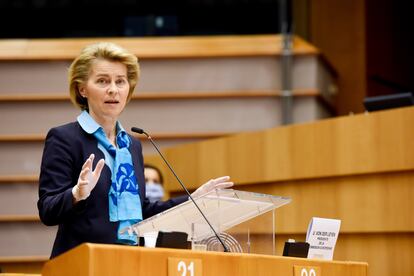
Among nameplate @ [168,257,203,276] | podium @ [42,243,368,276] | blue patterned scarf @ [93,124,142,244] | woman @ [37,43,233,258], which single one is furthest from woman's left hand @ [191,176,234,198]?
nameplate @ [168,257,203,276]

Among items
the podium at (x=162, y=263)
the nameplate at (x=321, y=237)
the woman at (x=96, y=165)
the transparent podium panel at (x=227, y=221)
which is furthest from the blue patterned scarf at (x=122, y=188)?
the nameplate at (x=321, y=237)

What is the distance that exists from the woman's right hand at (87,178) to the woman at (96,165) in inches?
1.1

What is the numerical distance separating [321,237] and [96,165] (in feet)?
2.46

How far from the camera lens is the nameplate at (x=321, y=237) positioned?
115 inches

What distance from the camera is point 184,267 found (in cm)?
234

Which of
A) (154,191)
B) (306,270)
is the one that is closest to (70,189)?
(306,270)

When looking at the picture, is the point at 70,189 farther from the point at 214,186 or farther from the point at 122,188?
the point at 214,186

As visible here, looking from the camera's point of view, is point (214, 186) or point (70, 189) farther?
point (214, 186)

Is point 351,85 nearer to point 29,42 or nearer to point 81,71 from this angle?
point 29,42

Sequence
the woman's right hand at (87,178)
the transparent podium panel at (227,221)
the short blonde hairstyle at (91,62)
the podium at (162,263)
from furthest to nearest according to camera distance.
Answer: the short blonde hairstyle at (91,62), the transparent podium panel at (227,221), the woman's right hand at (87,178), the podium at (162,263)

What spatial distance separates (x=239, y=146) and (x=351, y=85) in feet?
6.34

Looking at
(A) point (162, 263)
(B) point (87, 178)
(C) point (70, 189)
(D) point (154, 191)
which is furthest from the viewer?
(D) point (154, 191)

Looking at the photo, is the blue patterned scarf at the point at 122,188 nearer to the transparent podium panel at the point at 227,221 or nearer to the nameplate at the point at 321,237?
the transparent podium panel at the point at 227,221

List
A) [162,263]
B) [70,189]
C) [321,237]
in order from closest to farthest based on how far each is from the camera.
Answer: [162,263] < [70,189] < [321,237]
